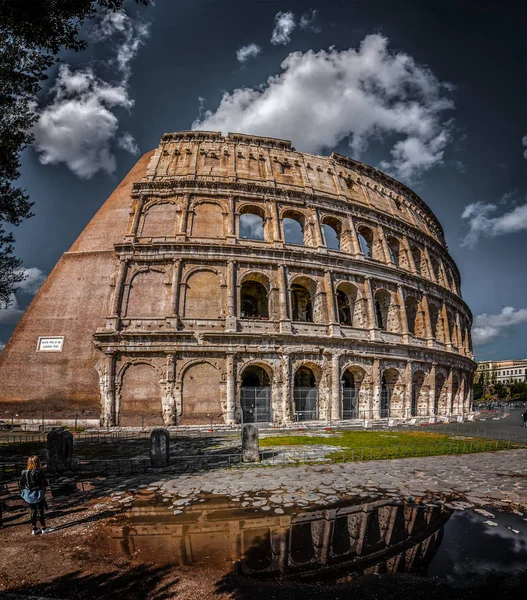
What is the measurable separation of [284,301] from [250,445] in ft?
37.5

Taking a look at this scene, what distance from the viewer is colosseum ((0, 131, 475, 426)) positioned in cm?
1906

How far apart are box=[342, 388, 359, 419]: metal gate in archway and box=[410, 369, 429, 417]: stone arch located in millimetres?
5061

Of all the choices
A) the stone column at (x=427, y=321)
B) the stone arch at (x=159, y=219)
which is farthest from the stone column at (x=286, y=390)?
the stone column at (x=427, y=321)

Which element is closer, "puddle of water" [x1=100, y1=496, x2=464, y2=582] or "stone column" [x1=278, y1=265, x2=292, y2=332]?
"puddle of water" [x1=100, y1=496, x2=464, y2=582]

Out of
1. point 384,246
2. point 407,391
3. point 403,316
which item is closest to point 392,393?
point 407,391

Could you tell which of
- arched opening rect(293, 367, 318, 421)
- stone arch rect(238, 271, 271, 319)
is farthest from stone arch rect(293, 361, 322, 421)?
stone arch rect(238, 271, 271, 319)

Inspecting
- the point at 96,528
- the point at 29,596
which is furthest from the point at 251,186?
the point at 29,596

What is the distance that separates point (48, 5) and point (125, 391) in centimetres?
1602

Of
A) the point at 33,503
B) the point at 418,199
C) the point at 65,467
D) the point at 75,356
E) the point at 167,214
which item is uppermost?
the point at 418,199

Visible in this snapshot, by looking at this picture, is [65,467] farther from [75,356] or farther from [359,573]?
[75,356]

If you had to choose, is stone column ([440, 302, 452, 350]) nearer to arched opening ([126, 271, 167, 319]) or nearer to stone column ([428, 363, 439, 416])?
stone column ([428, 363, 439, 416])

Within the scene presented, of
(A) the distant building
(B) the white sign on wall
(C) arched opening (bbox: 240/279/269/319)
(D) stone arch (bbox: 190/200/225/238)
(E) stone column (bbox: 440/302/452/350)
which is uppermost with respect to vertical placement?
(D) stone arch (bbox: 190/200/225/238)

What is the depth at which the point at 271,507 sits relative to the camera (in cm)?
662

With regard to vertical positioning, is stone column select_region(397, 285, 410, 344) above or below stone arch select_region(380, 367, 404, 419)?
above
